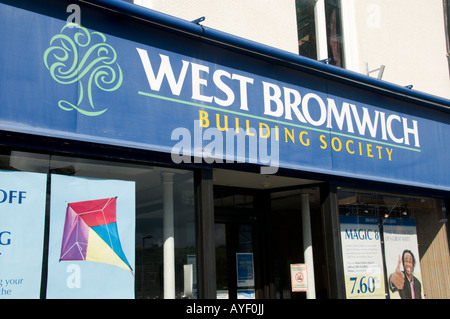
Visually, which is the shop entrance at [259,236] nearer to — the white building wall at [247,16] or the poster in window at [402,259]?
the poster in window at [402,259]

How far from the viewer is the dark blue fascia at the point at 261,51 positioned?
4.84 meters

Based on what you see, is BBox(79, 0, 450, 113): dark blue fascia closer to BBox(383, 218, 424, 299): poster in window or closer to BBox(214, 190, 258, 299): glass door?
BBox(383, 218, 424, 299): poster in window

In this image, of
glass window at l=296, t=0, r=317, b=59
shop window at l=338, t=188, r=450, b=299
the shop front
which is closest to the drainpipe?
the shop front

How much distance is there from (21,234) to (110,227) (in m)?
0.79

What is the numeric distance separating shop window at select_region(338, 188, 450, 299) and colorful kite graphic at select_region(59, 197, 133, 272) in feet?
10.6

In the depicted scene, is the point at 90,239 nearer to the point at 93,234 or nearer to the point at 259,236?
the point at 93,234

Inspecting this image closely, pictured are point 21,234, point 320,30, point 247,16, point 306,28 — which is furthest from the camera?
point 320,30

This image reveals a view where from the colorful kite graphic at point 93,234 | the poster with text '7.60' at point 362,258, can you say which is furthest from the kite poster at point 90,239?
the poster with text '7.60' at point 362,258

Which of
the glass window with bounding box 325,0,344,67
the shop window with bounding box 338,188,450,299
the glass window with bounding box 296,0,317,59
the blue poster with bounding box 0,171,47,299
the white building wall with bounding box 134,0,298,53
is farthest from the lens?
the glass window with bounding box 325,0,344,67

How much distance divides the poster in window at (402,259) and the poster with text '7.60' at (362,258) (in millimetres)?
204

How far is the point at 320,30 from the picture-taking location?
765 cm

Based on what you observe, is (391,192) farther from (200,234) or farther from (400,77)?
(200,234)

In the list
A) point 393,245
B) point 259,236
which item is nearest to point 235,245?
point 259,236

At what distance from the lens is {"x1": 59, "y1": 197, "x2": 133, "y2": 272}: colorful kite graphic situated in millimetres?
4449
